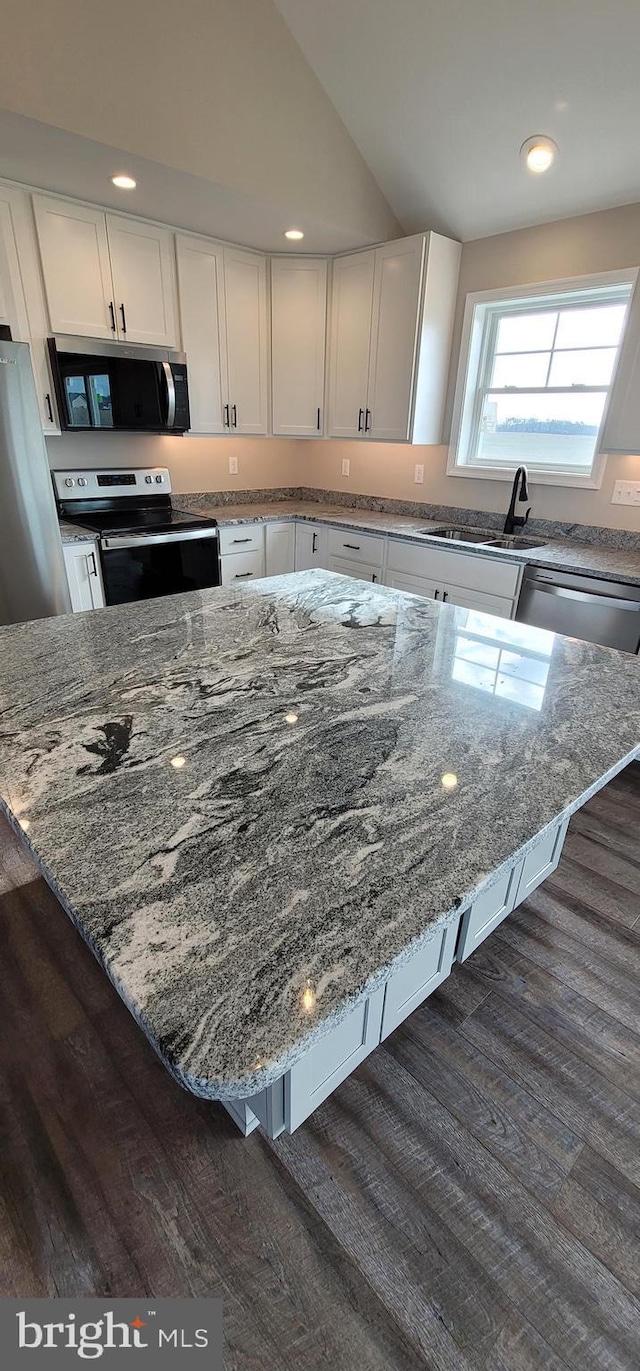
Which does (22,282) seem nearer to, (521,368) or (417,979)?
(521,368)

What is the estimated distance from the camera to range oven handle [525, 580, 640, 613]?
260cm

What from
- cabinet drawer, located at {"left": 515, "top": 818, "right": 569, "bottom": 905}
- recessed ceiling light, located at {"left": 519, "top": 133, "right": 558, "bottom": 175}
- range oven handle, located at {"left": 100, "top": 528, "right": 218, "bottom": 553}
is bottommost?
cabinet drawer, located at {"left": 515, "top": 818, "right": 569, "bottom": 905}

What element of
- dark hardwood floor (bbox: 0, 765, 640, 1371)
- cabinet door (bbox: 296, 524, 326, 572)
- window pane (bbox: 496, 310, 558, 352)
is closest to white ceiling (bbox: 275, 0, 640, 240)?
window pane (bbox: 496, 310, 558, 352)

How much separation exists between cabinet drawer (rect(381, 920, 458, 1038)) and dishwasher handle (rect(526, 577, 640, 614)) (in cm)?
178

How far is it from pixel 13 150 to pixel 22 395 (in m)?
0.87

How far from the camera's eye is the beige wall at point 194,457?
11.3ft

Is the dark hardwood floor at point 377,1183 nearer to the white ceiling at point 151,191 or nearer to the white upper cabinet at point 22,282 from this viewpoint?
the white upper cabinet at point 22,282

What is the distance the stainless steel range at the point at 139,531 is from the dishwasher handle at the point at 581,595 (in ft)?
6.03

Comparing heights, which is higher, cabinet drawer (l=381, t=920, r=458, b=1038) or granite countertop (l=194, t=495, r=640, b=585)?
granite countertop (l=194, t=495, r=640, b=585)

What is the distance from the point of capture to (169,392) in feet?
10.8

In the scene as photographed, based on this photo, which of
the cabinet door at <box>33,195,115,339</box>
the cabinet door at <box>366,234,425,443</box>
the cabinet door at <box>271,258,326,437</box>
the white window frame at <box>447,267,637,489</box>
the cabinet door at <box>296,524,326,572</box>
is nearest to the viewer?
the cabinet door at <box>33,195,115,339</box>

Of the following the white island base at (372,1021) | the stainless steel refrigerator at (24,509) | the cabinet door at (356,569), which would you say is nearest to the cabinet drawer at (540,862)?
the white island base at (372,1021)

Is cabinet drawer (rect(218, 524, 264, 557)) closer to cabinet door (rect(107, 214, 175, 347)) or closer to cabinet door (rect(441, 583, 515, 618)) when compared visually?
cabinet door (rect(107, 214, 175, 347))

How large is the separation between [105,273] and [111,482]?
1.01 metres
